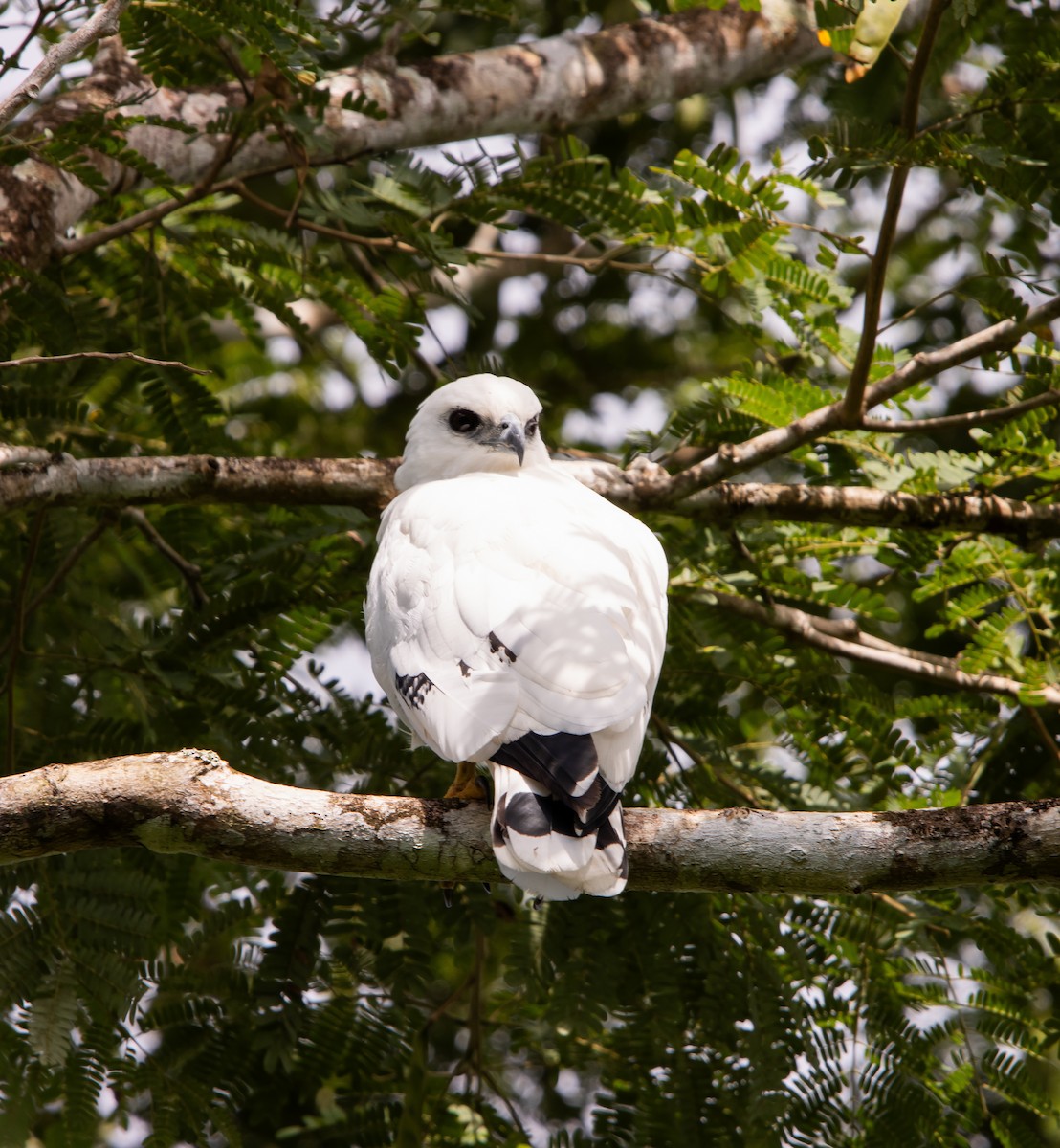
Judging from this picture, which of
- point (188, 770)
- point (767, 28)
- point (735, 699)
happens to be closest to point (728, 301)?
point (767, 28)

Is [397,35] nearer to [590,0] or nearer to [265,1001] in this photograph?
[590,0]

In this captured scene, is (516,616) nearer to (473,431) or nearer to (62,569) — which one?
(473,431)

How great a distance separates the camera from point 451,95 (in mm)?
5680

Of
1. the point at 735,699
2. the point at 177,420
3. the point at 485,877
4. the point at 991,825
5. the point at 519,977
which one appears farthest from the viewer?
the point at 735,699

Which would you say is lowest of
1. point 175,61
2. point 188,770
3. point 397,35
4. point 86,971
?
point 86,971

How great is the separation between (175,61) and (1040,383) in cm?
302

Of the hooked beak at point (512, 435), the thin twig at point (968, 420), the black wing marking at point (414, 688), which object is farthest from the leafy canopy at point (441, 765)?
the black wing marking at point (414, 688)

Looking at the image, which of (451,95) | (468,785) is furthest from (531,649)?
(451,95)

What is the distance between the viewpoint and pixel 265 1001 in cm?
364

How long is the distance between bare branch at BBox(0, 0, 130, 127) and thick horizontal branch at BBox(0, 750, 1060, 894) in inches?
61.3

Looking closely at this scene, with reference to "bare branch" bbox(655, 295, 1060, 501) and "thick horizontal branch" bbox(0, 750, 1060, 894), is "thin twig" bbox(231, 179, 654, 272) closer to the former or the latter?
"bare branch" bbox(655, 295, 1060, 501)

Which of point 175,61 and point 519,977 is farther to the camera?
point 175,61

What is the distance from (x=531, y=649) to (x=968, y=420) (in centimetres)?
170

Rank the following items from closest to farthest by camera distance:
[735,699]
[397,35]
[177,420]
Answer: [177,420] → [397,35] → [735,699]
